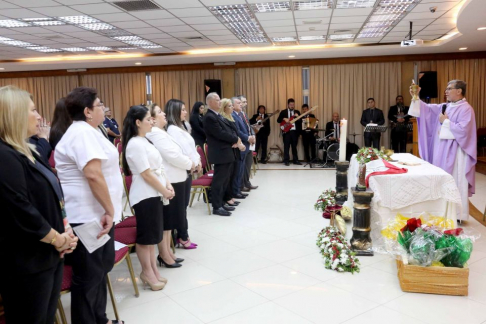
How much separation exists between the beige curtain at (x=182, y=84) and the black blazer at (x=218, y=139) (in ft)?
23.3

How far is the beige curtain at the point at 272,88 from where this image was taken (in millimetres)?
11812

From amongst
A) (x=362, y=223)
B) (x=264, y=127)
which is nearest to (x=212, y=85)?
(x=264, y=127)

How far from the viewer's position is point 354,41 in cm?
943

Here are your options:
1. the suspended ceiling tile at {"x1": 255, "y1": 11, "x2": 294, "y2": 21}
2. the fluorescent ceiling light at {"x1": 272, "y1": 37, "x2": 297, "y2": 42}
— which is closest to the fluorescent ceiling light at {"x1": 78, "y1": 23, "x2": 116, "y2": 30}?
the suspended ceiling tile at {"x1": 255, "y1": 11, "x2": 294, "y2": 21}

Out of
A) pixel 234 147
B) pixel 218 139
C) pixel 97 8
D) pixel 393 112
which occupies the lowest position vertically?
pixel 234 147

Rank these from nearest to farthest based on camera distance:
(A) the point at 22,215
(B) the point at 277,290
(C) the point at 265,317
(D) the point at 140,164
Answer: (A) the point at 22,215 < (C) the point at 265,317 < (D) the point at 140,164 < (B) the point at 277,290

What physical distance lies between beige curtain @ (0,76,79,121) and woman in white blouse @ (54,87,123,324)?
11944 mm

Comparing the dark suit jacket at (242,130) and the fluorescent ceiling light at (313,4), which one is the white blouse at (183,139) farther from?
the fluorescent ceiling light at (313,4)

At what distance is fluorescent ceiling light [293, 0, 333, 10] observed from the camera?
5.95 metres

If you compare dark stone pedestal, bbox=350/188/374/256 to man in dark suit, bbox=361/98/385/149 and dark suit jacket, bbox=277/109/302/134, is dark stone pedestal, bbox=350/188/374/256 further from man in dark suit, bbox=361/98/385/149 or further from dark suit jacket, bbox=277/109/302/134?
dark suit jacket, bbox=277/109/302/134

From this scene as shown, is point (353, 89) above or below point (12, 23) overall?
below

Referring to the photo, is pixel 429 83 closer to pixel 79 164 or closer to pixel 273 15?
pixel 273 15

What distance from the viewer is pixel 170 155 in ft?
11.5

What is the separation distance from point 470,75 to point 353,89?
2.99 metres
